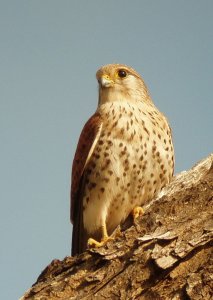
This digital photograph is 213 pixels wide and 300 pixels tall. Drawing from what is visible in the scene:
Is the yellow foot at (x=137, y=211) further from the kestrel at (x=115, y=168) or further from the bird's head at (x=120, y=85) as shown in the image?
the bird's head at (x=120, y=85)

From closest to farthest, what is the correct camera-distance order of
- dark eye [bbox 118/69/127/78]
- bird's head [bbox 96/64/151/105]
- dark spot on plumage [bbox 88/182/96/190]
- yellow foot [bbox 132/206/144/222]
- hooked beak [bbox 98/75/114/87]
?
yellow foot [bbox 132/206/144/222] < dark spot on plumage [bbox 88/182/96/190] < bird's head [bbox 96/64/151/105] < hooked beak [bbox 98/75/114/87] < dark eye [bbox 118/69/127/78]

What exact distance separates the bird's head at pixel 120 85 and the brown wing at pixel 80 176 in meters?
0.67

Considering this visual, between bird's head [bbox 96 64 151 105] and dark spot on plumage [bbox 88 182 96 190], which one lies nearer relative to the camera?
dark spot on plumage [bbox 88 182 96 190]

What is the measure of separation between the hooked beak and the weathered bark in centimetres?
268

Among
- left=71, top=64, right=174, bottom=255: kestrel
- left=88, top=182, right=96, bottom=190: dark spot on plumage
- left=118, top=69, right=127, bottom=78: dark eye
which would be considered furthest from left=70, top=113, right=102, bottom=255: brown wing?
left=118, top=69, right=127, bottom=78: dark eye

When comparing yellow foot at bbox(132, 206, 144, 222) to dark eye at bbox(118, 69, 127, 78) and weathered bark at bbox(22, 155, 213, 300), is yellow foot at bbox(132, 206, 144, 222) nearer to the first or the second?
weathered bark at bbox(22, 155, 213, 300)

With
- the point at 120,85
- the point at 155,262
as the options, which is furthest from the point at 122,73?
the point at 155,262

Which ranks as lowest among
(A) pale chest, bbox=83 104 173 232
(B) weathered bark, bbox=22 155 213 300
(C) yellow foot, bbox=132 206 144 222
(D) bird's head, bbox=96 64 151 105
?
(B) weathered bark, bbox=22 155 213 300

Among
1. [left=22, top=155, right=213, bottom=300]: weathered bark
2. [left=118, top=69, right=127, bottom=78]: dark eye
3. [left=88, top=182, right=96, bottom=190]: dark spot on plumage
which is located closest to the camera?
[left=22, top=155, right=213, bottom=300]: weathered bark

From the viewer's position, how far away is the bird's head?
601 cm

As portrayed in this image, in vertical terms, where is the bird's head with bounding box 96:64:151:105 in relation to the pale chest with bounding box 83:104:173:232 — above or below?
above

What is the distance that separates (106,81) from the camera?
622 centimetres

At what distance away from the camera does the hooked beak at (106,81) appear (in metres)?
6.17

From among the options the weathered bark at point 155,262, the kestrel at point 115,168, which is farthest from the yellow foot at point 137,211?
the weathered bark at point 155,262
